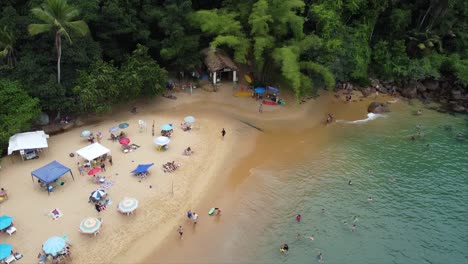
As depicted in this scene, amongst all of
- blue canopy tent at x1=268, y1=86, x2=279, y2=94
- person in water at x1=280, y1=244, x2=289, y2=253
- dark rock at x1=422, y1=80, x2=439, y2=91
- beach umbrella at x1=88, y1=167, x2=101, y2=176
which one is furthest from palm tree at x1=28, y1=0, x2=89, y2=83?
dark rock at x1=422, y1=80, x2=439, y2=91

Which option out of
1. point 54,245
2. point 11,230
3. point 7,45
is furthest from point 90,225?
point 7,45

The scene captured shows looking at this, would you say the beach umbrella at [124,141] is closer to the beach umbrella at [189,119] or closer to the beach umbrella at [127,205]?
the beach umbrella at [189,119]

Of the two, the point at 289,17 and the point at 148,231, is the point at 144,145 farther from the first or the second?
the point at 289,17

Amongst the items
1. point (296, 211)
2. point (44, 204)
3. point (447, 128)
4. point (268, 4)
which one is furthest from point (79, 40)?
point (447, 128)

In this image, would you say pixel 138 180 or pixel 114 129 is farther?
pixel 114 129


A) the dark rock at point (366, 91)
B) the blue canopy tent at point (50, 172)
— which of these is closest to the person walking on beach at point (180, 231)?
the blue canopy tent at point (50, 172)

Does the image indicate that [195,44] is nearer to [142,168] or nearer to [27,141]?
[142,168]
